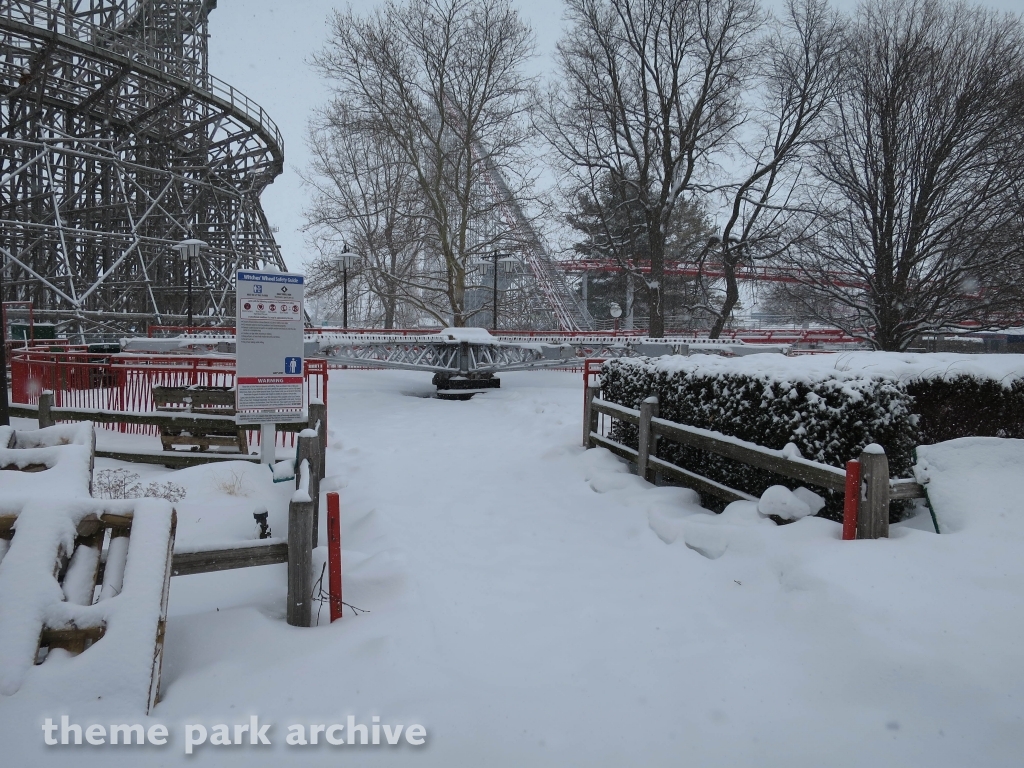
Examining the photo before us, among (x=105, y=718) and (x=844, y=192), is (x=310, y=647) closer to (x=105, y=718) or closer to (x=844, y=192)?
(x=105, y=718)

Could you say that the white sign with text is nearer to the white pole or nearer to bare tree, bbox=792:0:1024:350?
the white pole

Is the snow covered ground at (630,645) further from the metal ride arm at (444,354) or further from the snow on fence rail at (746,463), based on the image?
the metal ride arm at (444,354)

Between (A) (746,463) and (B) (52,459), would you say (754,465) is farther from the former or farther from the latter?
(B) (52,459)

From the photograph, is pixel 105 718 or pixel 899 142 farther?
pixel 899 142

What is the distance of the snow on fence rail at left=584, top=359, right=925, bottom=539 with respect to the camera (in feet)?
15.4

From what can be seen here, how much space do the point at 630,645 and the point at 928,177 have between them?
34.3ft

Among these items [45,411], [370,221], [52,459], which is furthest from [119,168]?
[52,459]

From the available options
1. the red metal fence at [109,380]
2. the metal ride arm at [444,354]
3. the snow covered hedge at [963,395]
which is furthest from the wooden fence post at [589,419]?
the metal ride arm at [444,354]

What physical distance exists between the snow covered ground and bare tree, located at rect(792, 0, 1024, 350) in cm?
653

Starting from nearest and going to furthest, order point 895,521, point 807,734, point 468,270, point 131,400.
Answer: point 807,734 < point 895,521 < point 131,400 < point 468,270

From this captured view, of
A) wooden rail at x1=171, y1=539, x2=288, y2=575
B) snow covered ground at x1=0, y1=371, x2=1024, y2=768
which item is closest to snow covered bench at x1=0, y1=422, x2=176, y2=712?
snow covered ground at x1=0, y1=371, x2=1024, y2=768

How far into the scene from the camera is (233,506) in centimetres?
664

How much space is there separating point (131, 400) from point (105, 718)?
338 inches

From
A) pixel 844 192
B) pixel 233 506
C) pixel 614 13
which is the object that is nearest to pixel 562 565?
pixel 233 506
